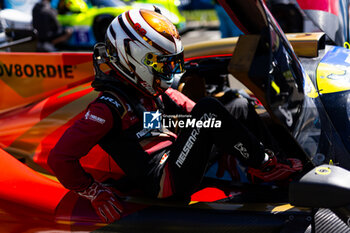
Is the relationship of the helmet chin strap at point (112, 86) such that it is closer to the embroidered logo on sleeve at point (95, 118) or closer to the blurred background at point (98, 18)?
the embroidered logo on sleeve at point (95, 118)

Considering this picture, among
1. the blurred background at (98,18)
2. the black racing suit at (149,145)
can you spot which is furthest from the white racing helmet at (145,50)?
the blurred background at (98,18)

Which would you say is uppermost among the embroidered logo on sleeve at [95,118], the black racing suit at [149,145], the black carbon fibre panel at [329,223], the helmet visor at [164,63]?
the helmet visor at [164,63]

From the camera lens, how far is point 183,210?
6.19 feet

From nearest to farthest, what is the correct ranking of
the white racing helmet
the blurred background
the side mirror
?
1. the side mirror
2. the white racing helmet
3. the blurred background

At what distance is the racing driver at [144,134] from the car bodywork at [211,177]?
0.11 meters

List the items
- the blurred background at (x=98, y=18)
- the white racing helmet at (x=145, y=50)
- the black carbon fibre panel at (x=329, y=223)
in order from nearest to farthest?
the black carbon fibre panel at (x=329, y=223) → the white racing helmet at (x=145, y=50) → the blurred background at (x=98, y=18)

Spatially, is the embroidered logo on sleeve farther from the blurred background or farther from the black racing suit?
the blurred background

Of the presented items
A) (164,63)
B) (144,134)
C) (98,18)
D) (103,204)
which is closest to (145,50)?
(164,63)

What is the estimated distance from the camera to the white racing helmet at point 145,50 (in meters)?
1.94

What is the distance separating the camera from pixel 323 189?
1384 millimetres

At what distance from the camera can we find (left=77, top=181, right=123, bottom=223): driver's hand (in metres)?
1.86

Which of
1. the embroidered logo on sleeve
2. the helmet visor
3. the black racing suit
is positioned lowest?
the black racing suit

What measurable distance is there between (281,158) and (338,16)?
87 cm

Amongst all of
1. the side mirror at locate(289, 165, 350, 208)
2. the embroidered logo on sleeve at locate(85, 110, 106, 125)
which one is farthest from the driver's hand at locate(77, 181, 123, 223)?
the side mirror at locate(289, 165, 350, 208)
